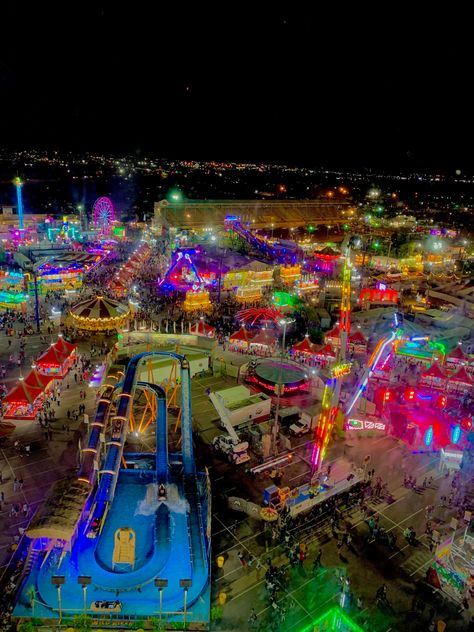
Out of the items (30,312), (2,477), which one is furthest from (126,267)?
(2,477)

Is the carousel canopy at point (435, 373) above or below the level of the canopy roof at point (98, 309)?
below

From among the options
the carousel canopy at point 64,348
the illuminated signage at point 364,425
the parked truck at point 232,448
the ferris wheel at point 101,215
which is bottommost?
the parked truck at point 232,448

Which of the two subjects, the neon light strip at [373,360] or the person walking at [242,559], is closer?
the person walking at [242,559]

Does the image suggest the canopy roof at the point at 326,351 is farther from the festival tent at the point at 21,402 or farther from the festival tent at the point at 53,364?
the festival tent at the point at 21,402

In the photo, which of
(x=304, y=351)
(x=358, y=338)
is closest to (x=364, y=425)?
(x=304, y=351)

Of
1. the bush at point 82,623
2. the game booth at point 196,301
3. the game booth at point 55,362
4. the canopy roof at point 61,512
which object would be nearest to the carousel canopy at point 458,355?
the game booth at point 196,301

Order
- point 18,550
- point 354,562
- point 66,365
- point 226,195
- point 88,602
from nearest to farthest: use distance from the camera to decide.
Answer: point 88,602, point 18,550, point 354,562, point 66,365, point 226,195

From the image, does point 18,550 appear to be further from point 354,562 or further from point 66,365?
point 66,365

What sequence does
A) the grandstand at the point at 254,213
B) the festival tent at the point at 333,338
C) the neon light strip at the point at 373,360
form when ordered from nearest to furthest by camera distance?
Answer: the neon light strip at the point at 373,360
the festival tent at the point at 333,338
the grandstand at the point at 254,213
